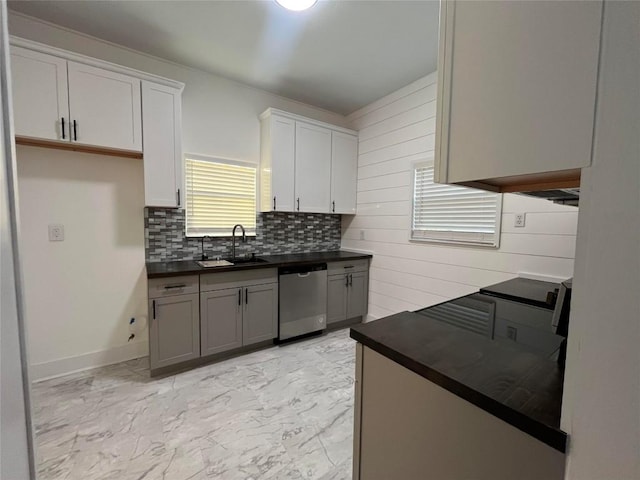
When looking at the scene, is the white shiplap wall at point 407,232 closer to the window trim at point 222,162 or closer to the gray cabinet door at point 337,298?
the gray cabinet door at point 337,298

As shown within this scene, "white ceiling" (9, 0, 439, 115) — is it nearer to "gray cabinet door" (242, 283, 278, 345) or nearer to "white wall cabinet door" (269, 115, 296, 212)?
"white wall cabinet door" (269, 115, 296, 212)

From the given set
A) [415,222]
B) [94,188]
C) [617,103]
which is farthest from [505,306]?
[94,188]

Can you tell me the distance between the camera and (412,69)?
281cm

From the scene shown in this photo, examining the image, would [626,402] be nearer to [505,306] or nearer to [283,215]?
[505,306]

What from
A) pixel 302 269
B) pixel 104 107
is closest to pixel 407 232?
pixel 302 269

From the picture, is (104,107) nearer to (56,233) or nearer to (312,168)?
(56,233)

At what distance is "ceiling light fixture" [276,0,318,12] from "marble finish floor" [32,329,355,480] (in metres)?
2.78

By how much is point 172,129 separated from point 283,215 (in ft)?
4.96

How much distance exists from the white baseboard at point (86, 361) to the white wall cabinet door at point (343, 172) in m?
2.62

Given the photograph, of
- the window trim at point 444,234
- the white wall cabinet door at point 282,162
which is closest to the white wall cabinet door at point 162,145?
the white wall cabinet door at point 282,162

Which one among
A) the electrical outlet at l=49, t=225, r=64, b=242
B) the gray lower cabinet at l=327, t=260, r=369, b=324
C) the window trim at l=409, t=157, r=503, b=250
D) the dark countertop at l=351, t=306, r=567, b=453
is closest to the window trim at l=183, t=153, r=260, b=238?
the electrical outlet at l=49, t=225, r=64, b=242

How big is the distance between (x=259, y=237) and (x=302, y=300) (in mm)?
931

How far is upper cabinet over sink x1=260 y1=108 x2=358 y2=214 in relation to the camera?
320 cm

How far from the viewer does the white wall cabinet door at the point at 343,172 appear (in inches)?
144
